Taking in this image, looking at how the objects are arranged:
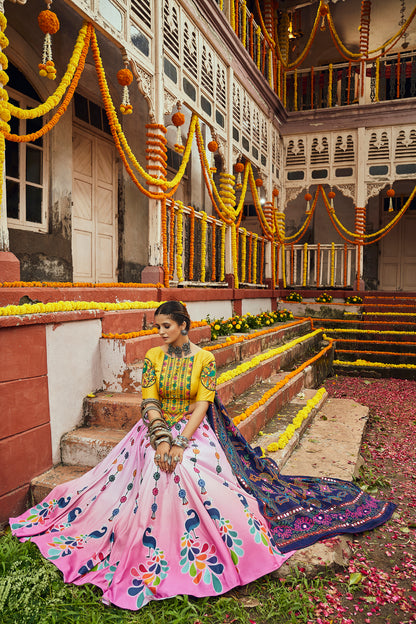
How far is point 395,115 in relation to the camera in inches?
452

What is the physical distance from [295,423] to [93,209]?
4702mm

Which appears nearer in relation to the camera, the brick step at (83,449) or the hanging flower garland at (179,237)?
the brick step at (83,449)

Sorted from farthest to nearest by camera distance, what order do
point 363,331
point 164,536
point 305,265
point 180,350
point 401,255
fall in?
point 401,255 < point 305,265 < point 363,331 < point 180,350 < point 164,536

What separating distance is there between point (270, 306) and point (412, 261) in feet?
22.3

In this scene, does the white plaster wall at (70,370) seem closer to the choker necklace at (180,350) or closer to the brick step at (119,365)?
the brick step at (119,365)

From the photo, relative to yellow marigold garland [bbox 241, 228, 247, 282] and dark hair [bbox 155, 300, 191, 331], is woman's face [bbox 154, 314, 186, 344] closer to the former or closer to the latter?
dark hair [bbox 155, 300, 191, 331]

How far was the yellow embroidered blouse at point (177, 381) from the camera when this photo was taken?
263 centimetres

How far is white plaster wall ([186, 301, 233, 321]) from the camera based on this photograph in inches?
256

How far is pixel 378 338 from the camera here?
9531 mm

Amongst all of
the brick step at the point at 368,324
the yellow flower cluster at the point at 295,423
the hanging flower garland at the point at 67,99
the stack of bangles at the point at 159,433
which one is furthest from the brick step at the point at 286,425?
the brick step at the point at 368,324

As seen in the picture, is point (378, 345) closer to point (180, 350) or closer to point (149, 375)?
point (180, 350)

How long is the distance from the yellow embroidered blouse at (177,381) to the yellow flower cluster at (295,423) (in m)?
1.48

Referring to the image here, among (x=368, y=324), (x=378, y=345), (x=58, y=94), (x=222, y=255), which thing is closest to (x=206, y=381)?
(x=58, y=94)

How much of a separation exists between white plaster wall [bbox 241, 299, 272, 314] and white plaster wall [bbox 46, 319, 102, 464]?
5522 mm
